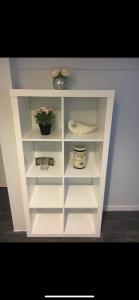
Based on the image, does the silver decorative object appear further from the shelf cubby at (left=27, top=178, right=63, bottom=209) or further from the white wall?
the shelf cubby at (left=27, top=178, right=63, bottom=209)

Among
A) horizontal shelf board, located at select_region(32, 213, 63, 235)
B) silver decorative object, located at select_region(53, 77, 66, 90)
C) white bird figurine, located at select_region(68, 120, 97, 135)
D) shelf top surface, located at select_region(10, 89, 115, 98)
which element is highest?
silver decorative object, located at select_region(53, 77, 66, 90)

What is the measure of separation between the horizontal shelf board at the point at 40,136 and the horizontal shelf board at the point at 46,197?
615 mm

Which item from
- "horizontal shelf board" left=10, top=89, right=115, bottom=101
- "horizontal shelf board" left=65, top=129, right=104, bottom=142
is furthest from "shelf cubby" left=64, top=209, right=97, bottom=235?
"horizontal shelf board" left=10, top=89, right=115, bottom=101

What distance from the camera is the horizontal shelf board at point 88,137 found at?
1338mm

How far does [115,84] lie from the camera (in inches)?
59.7

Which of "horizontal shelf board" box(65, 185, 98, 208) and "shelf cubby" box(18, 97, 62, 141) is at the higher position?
→ "shelf cubby" box(18, 97, 62, 141)

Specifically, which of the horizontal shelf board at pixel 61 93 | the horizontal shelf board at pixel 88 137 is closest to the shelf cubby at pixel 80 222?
the horizontal shelf board at pixel 88 137

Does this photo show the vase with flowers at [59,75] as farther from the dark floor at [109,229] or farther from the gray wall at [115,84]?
the dark floor at [109,229]

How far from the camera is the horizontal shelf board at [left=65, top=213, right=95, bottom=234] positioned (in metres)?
1.72

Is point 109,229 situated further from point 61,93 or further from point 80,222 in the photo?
point 61,93

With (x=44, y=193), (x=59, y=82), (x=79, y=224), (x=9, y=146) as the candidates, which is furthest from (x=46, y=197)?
(x=59, y=82)

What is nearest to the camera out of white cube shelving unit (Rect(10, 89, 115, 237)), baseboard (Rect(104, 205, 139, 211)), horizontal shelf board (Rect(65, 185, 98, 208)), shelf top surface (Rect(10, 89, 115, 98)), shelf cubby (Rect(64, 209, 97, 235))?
shelf top surface (Rect(10, 89, 115, 98))
